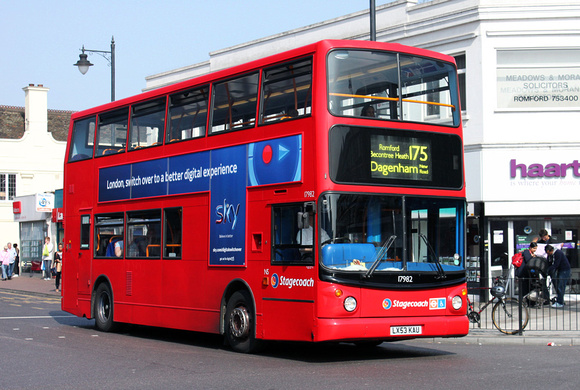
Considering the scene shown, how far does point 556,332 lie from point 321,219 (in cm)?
A: 692

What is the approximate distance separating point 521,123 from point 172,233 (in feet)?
39.5

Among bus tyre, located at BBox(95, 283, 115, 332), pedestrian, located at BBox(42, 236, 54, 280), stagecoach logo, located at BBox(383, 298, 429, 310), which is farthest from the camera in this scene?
pedestrian, located at BBox(42, 236, 54, 280)

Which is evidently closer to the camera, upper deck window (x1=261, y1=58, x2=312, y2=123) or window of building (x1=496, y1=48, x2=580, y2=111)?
upper deck window (x1=261, y1=58, x2=312, y2=123)

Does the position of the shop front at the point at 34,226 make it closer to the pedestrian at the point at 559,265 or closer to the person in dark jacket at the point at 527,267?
the person in dark jacket at the point at 527,267

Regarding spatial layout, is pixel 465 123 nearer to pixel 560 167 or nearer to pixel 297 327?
pixel 560 167

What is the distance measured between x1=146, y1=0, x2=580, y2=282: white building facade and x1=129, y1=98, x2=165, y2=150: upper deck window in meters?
10.6

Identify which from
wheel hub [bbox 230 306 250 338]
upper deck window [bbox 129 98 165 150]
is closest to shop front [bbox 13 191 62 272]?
upper deck window [bbox 129 98 165 150]

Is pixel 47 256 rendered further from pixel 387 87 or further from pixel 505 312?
pixel 387 87

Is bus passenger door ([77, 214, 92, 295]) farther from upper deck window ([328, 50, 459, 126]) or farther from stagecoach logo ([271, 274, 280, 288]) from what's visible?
upper deck window ([328, 50, 459, 126])

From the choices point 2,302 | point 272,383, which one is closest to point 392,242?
point 272,383

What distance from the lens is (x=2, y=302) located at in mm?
27219

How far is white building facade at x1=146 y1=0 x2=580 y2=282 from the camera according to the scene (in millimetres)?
23422

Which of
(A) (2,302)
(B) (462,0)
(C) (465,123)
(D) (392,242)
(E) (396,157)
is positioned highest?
(B) (462,0)

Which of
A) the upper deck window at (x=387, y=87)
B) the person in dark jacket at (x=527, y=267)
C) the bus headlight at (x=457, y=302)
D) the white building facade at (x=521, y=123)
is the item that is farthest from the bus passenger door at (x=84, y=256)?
the white building facade at (x=521, y=123)
